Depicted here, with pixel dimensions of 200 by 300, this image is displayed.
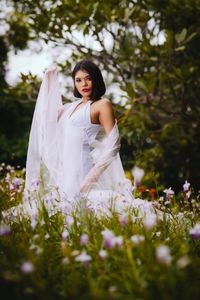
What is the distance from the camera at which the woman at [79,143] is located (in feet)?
9.84

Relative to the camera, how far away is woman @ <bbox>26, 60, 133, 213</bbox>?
300 centimetres

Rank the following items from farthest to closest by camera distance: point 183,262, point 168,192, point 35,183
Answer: point 35,183
point 168,192
point 183,262

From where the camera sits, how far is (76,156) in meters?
3.11

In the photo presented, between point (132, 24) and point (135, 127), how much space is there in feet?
4.00

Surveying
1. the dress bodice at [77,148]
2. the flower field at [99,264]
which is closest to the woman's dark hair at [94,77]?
the dress bodice at [77,148]

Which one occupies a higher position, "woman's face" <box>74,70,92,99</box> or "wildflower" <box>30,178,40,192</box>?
"woman's face" <box>74,70,92,99</box>

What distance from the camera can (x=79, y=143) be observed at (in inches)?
123

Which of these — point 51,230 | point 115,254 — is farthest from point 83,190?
point 115,254

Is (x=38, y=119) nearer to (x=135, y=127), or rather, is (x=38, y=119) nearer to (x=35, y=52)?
(x=135, y=127)

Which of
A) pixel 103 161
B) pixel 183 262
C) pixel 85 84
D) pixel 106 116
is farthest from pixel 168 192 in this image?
pixel 183 262

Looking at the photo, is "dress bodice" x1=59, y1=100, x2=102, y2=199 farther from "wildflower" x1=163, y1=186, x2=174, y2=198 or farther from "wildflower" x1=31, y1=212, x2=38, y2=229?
Answer: "wildflower" x1=31, y1=212, x2=38, y2=229

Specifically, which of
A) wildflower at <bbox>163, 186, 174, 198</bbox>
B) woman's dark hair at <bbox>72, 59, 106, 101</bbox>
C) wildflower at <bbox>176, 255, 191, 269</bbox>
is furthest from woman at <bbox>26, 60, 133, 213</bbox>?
wildflower at <bbox>176, 255, 191, 269</bbox>

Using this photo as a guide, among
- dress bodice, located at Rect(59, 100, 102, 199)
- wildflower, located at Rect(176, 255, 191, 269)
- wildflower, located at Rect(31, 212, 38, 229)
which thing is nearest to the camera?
wildflower, located at Rect(176, 255, 191, 269)

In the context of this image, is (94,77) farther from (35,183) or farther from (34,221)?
(34,221)
